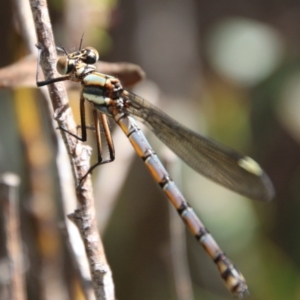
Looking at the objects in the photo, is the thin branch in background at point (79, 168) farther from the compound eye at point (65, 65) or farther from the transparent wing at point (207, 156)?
the transparent wing at point (207, 156)

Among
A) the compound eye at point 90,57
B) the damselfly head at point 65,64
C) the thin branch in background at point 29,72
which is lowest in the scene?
the thin branch in background at point 29,72

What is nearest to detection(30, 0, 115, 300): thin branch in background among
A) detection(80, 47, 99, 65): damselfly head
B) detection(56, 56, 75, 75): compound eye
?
detection(56, 56, 75, 75): compound eye

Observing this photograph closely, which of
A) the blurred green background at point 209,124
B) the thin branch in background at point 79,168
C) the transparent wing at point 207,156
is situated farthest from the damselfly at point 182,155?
the thin branch in background at point 79,168

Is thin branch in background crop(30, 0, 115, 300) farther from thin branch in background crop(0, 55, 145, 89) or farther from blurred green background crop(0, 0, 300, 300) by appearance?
blurred green background crop(0, 0, 300, 300)

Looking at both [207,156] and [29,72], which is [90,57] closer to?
[29,72]

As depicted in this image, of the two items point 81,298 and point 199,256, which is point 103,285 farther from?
point 199,256

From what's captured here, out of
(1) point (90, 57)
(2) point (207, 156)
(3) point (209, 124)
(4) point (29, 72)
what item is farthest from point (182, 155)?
(3) point (209, 124)
